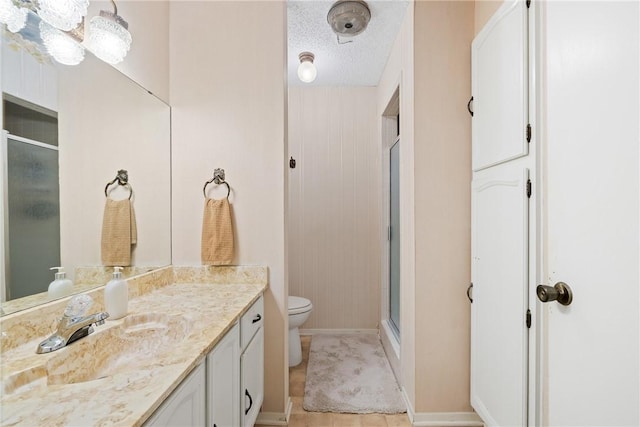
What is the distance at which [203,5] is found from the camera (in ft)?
5.62

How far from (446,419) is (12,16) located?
97.8 inches

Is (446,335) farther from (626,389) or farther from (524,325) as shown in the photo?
(626,389)

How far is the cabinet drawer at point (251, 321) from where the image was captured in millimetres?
1300

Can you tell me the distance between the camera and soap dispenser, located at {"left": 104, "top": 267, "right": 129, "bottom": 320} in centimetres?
109

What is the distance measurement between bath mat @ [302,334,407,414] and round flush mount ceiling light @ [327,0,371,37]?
93.8 inches

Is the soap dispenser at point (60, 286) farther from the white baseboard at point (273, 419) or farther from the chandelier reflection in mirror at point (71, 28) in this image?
the white baseboard at point (273, 419)

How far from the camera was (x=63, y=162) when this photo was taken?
1069 mm

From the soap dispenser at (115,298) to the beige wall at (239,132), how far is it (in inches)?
23.3

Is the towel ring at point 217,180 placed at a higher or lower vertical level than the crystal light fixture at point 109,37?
lower

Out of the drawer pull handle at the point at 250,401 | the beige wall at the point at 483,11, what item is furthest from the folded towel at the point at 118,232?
the beige wall at the point at 483,11

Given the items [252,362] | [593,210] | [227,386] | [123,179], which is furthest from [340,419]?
[123,179]

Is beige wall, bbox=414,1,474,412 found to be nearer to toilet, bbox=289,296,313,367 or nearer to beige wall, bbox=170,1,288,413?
beige wall, bbox=170,1,288,413

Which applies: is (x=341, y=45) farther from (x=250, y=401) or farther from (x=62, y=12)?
(x=250, y=401)

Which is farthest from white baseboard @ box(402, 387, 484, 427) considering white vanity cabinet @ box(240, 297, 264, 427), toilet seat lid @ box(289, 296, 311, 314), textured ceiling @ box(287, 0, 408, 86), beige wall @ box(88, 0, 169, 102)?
textured ceiling @ box(287, 0, 408, 86)
